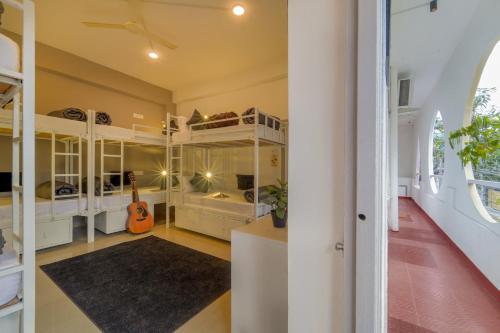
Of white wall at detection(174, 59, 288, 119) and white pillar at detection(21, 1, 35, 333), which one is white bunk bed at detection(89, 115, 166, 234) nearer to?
white wall at detection(174, 59, 288, 119)

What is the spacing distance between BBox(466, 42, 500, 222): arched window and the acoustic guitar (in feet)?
15.5

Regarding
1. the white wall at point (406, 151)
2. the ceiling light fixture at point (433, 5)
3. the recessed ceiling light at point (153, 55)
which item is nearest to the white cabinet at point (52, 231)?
the recessed ceiling light at point (153, 55)

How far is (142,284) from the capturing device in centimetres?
213

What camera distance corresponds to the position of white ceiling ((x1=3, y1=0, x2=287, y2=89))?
2.70m

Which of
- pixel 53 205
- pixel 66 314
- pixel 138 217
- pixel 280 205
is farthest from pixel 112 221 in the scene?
pixel 280 205

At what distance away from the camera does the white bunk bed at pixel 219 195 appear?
300 centimetres

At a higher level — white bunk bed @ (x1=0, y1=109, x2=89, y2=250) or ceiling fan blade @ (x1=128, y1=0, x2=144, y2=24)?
ceiling fan blade @ (x1=128, y1=0, x2=144, y2=24)

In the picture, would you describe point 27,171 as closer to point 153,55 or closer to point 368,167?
point 368,167

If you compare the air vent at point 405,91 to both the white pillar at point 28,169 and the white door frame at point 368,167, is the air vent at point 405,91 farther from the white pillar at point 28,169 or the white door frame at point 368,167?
the white pillar at point 28,169

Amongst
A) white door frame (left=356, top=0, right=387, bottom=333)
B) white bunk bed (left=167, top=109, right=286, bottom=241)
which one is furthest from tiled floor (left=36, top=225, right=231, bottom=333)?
white door frame (left=356, top=0, right=387, bottom=333)

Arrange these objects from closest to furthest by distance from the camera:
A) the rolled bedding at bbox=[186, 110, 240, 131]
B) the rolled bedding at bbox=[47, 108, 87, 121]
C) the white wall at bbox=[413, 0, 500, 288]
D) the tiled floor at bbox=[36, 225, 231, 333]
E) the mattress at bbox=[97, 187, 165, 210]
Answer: the tiled floor at bbox=[36, 225, 231, 333], the white wall at bbox=[413, 0, 500, 288], the rolled bedding at bbox=[47, 108, 87, 121], the rolled bedding at bbox=[186, 110, 240, 131], the mattress at bbox=[97, 187, 165, 210]

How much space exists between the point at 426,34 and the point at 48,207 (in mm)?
5846

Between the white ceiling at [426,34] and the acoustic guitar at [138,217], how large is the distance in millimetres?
4696

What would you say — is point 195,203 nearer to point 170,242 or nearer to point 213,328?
point 170,242
